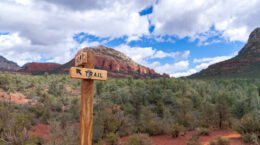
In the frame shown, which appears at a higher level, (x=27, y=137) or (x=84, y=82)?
(x=84, y=82)

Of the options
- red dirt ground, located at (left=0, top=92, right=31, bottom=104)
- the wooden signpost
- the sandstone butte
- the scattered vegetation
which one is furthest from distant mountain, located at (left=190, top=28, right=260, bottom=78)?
the wooden signpost

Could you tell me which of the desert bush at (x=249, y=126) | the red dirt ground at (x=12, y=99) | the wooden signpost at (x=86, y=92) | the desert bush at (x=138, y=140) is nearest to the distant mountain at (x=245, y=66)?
the desert bush at (x=249, y=126)

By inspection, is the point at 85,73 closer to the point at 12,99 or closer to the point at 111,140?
the point at 111,140

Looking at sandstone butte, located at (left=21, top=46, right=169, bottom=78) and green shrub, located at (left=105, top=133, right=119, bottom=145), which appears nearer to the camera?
green shrub, located at (left=105, top=133, right=119, bottom=145)

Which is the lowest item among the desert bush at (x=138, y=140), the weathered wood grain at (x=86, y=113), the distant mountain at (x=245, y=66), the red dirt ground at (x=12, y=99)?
the desert bush at (x=138, y=140)

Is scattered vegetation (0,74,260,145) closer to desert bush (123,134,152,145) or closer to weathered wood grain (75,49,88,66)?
desert bush (123,134,152,145)

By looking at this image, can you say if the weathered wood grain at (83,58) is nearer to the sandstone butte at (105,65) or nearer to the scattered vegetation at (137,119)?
the scattered vegetation at (137,119)

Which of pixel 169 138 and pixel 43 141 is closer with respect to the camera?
pixel 43 141

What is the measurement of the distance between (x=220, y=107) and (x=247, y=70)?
53.5 meters

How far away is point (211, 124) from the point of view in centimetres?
1019

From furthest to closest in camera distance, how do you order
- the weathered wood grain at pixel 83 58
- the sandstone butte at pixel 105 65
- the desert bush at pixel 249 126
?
the sandstone butte at pixel 105 65 → the desert bush at pixel 249 126 → the weathered wood grain at pixel 83 58


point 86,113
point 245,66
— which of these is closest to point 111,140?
point 86,113

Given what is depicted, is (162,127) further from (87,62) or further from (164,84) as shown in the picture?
(164,84)

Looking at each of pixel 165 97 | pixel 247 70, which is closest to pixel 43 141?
pixel 165 97
